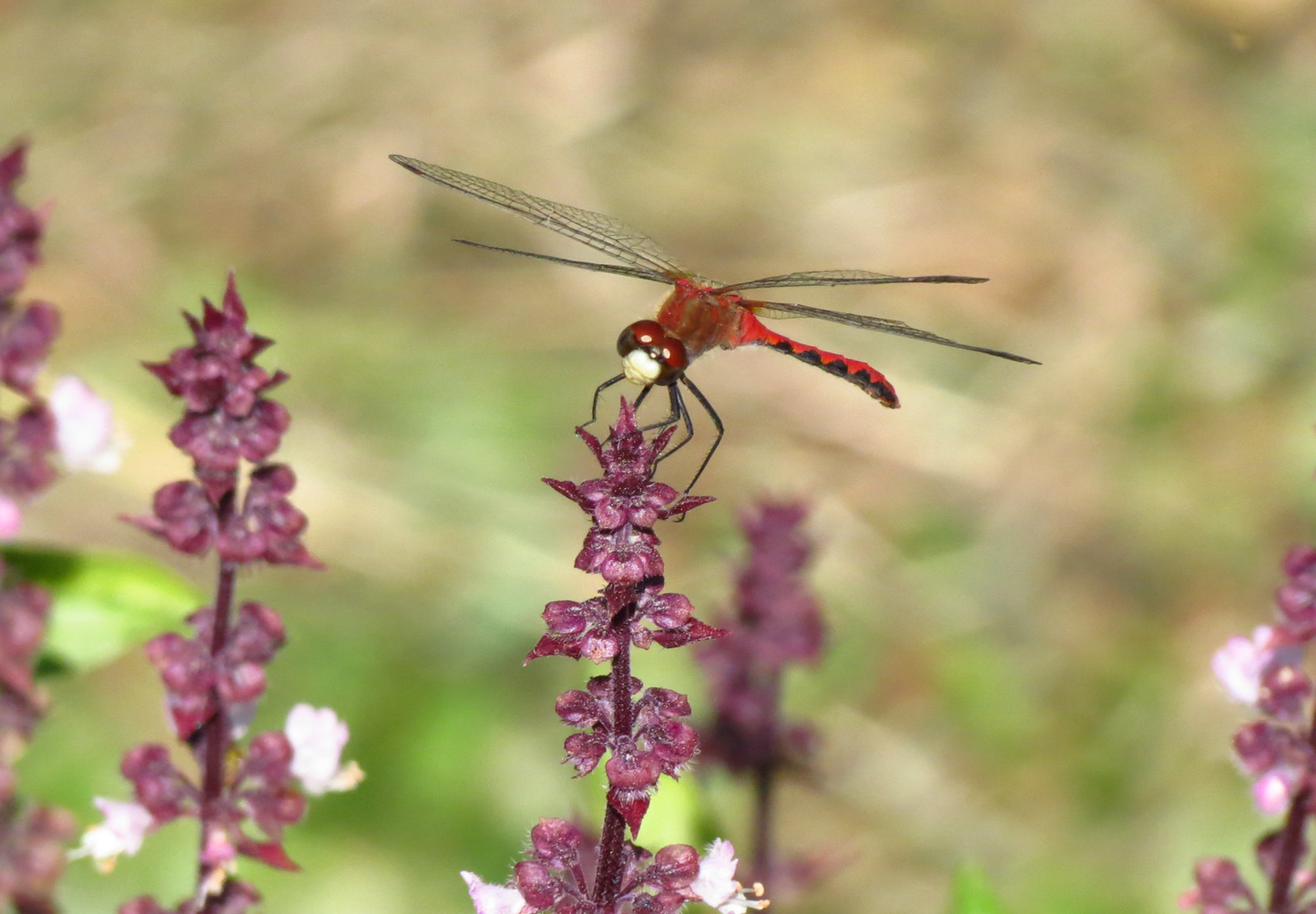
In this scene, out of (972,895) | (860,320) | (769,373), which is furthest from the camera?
(769,373)

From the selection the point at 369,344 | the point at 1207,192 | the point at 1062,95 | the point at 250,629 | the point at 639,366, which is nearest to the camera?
the point at 250,629

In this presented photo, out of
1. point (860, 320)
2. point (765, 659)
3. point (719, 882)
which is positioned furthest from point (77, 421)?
point (860, 320)

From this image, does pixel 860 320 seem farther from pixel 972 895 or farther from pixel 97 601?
pixel 97 601

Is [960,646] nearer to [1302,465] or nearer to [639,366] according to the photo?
[1302,465]

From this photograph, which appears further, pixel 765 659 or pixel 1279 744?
pixel 765 659

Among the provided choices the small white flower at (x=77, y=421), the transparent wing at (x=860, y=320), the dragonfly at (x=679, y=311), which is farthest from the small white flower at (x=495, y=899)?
the transparent wing at (x=860, y=320)

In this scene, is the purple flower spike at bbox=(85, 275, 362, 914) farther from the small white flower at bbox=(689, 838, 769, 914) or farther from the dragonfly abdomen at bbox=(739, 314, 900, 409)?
the dragonfly abdomen at bbox=(739, 314, 900, 409)

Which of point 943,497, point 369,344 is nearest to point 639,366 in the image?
point 943,497
